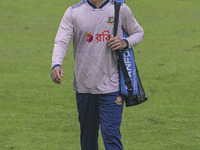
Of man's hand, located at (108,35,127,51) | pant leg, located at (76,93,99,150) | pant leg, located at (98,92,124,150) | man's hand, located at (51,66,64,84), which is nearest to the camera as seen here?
man's hand, located at (51,66,64,84)

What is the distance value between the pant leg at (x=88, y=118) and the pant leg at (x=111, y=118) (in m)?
0.13

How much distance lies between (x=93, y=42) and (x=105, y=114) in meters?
0.68

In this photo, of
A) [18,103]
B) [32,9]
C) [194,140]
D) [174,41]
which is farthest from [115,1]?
[32,9]

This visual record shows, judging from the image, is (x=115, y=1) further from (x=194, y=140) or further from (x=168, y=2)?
(x=168, y=2)

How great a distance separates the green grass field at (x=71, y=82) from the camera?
7766 mm

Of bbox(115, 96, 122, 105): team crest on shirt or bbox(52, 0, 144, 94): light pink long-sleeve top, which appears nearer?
bbox(52, 0, 144, 94): light pink long-sleeve top

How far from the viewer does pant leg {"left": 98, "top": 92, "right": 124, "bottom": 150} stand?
557 centimetres

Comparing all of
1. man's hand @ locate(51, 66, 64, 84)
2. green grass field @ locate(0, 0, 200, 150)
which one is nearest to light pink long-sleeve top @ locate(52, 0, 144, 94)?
man's hand @ locate(51, 66, 64, 84)

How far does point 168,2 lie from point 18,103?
966cm

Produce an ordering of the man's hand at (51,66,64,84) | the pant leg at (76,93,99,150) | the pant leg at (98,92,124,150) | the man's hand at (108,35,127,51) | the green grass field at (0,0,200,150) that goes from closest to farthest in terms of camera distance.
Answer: the man's hand at (51,66,64,84), the man's hand at (108,35,127,51), the pant leg at (98,92,124,150), the pant leg at (76,93,99,150), the green grass field at (0,0,200,150)

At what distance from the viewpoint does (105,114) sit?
18.4 ft

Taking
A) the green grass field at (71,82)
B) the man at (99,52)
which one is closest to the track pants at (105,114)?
the man at (99,52)

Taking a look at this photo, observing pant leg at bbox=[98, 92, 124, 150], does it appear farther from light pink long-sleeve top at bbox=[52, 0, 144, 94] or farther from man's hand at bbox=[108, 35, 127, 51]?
man's hand at bbox=[108, 35, 127, 51]

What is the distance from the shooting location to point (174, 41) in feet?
46.3
